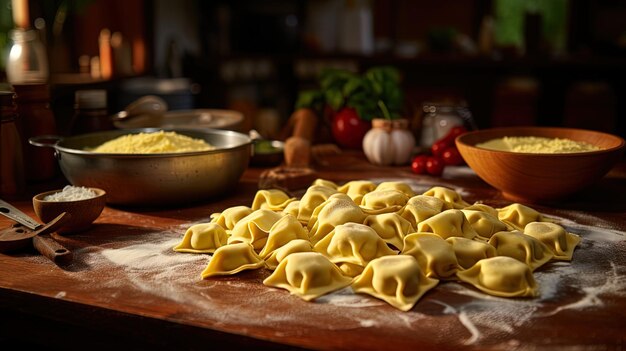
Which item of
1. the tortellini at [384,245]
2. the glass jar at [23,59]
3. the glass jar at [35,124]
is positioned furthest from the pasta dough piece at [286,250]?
the glass jar at [23,59]

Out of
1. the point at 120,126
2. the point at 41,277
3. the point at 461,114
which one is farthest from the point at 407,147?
the point at 41,277

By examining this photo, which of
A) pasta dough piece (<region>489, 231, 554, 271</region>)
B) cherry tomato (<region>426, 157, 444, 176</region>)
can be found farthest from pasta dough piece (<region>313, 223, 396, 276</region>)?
cherry tomato (<region>426, 157, 444, 176</region>)

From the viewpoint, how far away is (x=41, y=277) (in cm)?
122

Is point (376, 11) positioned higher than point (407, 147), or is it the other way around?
point (376, 11)

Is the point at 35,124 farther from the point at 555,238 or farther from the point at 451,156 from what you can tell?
the point at 555,238

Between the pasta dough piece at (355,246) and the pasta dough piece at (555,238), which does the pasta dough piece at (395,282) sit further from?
the pasta dough piece at (555,238)

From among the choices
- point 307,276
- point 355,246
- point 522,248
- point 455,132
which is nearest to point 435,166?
point 455,132

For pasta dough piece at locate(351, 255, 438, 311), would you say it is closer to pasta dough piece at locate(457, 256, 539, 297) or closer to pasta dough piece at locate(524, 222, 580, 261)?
pasta dough piece at locate(457, 256, 539, 297)

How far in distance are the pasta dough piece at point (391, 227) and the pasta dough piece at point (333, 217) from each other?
1.2 inches

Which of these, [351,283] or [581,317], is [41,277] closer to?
[351,283]

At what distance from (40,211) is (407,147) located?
4.30ft

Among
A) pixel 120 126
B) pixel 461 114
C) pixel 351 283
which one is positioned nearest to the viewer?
pixel 351 283

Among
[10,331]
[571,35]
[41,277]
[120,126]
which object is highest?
[571,35]

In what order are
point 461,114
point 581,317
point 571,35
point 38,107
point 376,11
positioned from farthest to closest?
point 376,11 → point 571,35 → point 461,114 → point 38,107 → point 581,317
